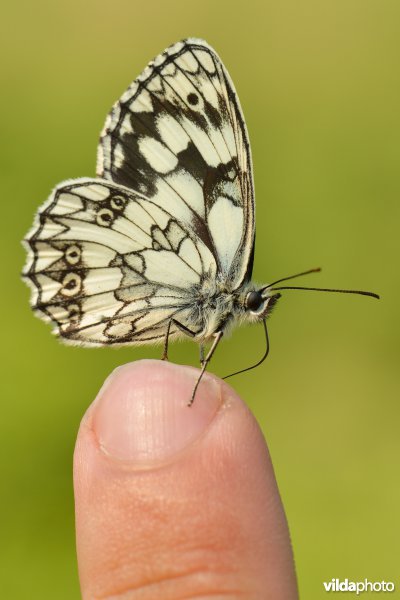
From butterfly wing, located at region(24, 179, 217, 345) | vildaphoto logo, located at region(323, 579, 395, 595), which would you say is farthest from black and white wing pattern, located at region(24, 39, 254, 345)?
vildaphoto logo, located at region(323, 579, 395, 595)

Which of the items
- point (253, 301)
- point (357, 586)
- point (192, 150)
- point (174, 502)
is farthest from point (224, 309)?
point (357, 586)

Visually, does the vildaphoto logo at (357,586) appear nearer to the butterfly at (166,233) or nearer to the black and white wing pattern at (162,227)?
the butterfly at (166,233)

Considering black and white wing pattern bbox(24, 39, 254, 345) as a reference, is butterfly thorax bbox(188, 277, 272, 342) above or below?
below

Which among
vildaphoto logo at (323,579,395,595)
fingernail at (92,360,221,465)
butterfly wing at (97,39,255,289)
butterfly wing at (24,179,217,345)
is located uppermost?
butterfly wing at (97,39,255,289)

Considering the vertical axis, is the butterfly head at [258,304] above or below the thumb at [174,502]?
above

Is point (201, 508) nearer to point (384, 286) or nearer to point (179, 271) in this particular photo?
point (179, 271)

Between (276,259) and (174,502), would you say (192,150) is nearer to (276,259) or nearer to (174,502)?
(174,502)

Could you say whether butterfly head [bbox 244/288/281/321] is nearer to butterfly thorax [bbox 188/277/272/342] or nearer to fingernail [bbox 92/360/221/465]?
butterfly thorax [bbox 188/277/272/342]

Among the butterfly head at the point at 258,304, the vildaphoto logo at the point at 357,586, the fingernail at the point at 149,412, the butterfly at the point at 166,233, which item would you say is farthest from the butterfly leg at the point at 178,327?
the vildaphoto logo at the point at 357,586

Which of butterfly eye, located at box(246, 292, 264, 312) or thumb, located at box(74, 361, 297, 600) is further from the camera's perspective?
butterfly eye, located at box(246, 292, 264, 312)
